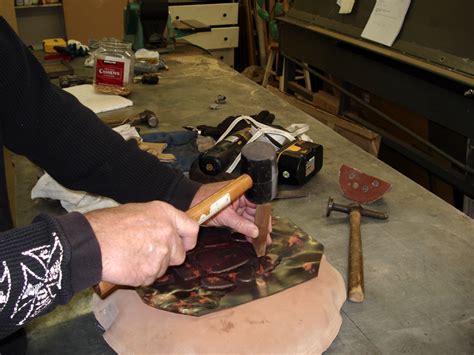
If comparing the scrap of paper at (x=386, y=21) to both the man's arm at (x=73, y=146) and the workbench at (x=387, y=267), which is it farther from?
the man's arm at (x=73, y=146)

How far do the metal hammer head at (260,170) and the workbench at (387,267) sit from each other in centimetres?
25

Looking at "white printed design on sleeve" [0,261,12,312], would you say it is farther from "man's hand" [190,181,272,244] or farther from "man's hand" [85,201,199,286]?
"man's hand" [190,181,272,244]

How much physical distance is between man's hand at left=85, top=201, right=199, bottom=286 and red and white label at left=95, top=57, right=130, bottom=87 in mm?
1417

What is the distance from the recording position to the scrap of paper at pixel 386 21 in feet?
7.21

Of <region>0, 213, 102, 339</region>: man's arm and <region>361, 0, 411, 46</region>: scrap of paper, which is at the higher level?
<region>361, 0, 411, 46</region>: scrap of paper

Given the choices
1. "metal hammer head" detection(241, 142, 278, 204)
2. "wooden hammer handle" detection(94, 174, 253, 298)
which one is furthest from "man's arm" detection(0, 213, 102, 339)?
"metal hammer head" detection(241, 142, 278, 204)

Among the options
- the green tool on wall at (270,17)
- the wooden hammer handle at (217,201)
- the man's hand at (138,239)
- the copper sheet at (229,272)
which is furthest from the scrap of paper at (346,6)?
the man's hand at (138,239)

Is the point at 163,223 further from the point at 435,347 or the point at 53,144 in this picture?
the point at 435,347

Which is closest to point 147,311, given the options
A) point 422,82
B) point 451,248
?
Answer: point 451,248

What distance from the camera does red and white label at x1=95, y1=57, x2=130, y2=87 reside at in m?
2.05

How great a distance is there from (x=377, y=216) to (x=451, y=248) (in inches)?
7.5

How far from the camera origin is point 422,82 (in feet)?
6.63

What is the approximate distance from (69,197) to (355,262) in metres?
0.74

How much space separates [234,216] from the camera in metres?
1.06
